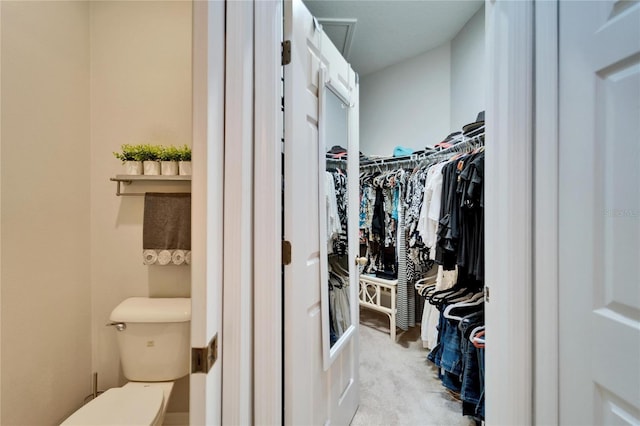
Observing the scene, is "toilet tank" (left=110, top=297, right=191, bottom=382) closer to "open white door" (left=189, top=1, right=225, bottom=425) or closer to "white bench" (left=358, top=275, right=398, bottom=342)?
"open white door" (left=189, top=1, right=225, bottom=425)

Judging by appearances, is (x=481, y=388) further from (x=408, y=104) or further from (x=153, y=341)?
(x=408, y=104)

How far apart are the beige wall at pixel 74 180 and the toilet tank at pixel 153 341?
19 centimetres


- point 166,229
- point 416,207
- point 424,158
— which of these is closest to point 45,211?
point 166,229

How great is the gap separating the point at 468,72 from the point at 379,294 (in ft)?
7.40

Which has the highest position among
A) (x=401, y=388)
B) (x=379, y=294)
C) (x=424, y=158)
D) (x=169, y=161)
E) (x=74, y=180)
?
(x=424, y=158)

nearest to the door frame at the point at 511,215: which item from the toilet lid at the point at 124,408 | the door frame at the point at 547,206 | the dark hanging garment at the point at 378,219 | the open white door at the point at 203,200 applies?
the door frame at the point at 547,206

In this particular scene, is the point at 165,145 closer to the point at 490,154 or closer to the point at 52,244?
the point at 52,244

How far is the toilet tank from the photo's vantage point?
1.35 meters

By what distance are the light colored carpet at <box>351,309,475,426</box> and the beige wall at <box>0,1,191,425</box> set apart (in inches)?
47.3

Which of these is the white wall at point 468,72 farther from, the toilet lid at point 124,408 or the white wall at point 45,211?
the toilet lid at point 124,408

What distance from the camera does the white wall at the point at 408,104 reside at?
8.91 feet

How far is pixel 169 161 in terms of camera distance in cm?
141

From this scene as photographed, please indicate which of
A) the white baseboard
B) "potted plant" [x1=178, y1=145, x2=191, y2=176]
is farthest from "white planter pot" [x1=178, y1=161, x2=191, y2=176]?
the white baseboard

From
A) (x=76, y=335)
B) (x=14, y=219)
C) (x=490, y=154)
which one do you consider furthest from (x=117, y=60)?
(x=490, y=154)
